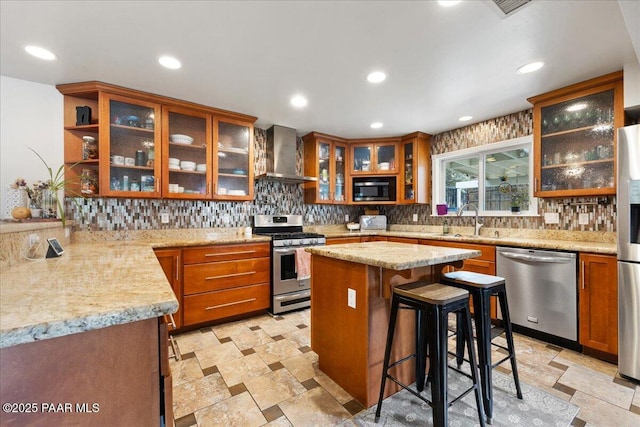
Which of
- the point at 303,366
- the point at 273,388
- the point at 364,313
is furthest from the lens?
the point at 303,366

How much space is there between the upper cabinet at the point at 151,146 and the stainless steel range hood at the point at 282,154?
388 mm

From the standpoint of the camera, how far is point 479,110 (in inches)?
126

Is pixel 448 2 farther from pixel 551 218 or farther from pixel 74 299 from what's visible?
pixel 551 218

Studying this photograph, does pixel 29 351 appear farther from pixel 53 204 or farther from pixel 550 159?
pixel 550 159

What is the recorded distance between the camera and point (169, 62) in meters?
2.20

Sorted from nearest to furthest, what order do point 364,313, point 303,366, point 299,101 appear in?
1. point 364,313
2. point 303,366
3. point 299,101

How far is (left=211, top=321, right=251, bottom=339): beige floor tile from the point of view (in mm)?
2705

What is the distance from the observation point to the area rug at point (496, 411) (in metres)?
1.55

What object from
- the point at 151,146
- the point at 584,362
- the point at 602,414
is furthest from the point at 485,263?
the point at 151,146

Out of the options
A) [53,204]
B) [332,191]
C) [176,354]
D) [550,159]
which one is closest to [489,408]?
[176,354]

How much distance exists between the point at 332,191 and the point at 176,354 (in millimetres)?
2862

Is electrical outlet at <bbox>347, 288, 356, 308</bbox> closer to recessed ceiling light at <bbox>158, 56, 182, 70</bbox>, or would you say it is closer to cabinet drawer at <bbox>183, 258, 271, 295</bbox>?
cabinet drawer at <bbox>183, 258, 271, 295</bbox>

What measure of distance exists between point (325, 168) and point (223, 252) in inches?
80.8

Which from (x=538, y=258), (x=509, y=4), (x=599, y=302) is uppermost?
(x=509, y=4)
